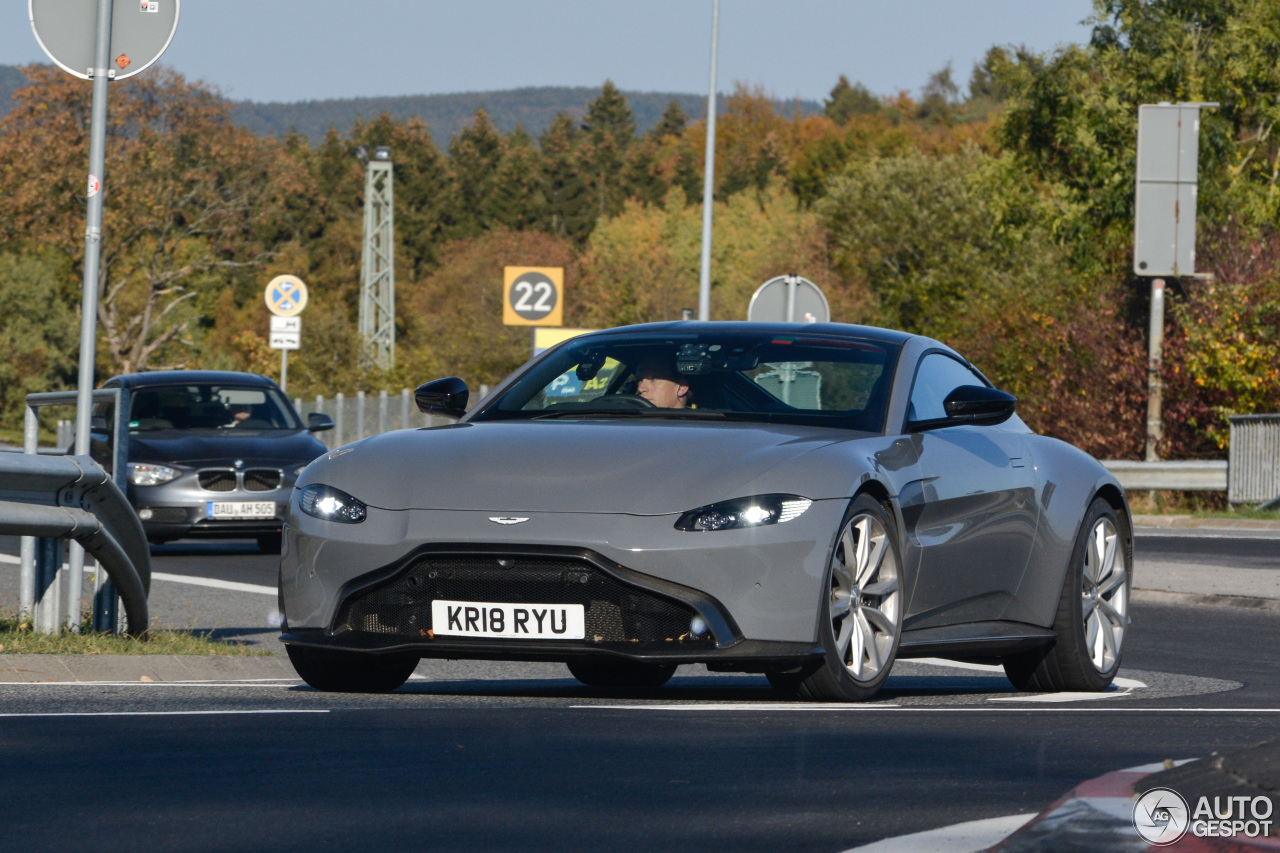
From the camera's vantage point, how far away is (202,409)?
62.5 ft

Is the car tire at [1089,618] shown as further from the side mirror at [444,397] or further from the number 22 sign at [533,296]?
the number 22 sign at [533,296]

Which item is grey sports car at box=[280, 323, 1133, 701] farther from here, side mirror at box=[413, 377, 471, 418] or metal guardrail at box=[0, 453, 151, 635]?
metal guardrail at box=[0, 453, 151, 635]

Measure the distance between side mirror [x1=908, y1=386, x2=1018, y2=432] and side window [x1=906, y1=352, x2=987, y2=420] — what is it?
4.3 inches

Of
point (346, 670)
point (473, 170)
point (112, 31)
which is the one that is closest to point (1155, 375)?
point (112, 31)

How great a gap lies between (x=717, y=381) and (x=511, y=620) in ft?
5.07

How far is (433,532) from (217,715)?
0.87 m

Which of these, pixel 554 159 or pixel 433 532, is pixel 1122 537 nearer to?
pixel 433 532

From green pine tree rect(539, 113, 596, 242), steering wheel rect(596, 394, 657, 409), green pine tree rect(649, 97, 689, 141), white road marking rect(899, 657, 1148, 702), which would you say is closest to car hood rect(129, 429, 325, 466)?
white road marking rect(899, 657, 1148, 702)

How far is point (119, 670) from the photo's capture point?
8.69 metres

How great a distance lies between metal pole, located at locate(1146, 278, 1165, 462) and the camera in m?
28.0

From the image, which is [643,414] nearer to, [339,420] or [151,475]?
[151,475]

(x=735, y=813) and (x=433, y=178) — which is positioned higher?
(x=433, y=178)

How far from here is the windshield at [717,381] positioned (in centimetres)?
761

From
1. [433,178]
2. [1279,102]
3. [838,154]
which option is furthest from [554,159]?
[1279,102]
